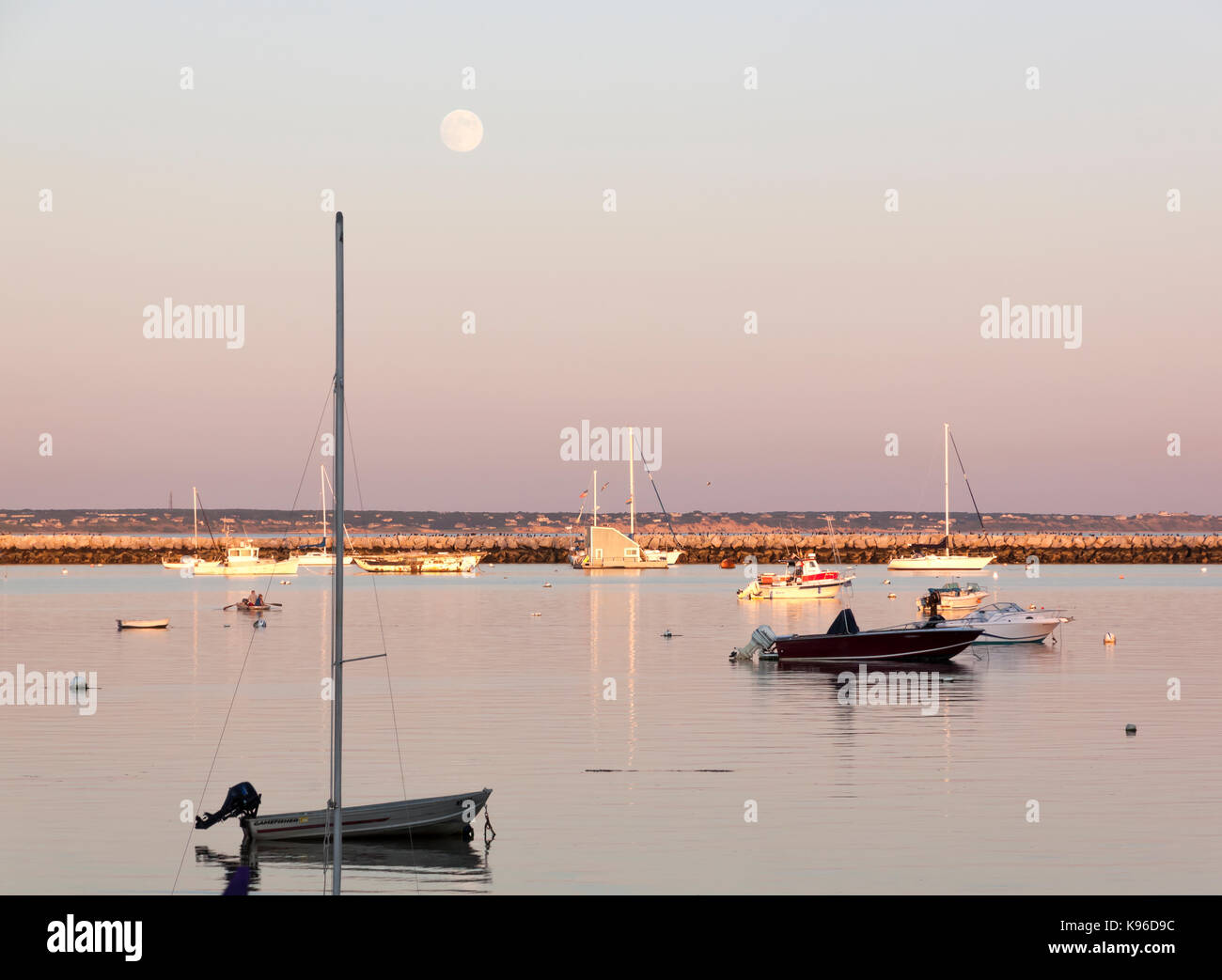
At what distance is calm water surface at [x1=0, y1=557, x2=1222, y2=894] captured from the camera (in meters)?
23.1

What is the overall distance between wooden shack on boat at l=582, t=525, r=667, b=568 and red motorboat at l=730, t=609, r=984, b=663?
12855 cm

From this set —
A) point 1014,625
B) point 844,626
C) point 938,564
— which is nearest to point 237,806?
point 844,626

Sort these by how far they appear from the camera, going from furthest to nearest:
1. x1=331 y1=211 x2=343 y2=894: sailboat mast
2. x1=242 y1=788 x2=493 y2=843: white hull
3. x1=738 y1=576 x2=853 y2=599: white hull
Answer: x1=738 y1=576 x2=853 y2=599: white hull → x1=242 y1=788 x2=493 y2=843: white hull → x1=331 y1=211 x2=343 y2=894: sailboat mast

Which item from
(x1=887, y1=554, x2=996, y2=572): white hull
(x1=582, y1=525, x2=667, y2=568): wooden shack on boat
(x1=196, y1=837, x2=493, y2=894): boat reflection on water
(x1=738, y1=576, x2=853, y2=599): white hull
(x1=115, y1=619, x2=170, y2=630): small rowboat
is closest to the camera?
(x1=196, y1=837, x2=493, y2=894): boat reflection on water

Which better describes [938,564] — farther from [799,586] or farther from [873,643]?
[873,643]

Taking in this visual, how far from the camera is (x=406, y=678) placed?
55125 mm

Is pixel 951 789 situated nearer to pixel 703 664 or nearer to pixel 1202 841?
pixel 1202 841

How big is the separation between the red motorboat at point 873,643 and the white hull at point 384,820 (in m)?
34.6

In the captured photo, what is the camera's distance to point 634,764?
111 ft

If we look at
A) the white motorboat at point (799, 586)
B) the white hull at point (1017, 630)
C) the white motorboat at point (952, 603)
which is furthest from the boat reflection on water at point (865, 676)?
the white motorboat at point (799, 586)

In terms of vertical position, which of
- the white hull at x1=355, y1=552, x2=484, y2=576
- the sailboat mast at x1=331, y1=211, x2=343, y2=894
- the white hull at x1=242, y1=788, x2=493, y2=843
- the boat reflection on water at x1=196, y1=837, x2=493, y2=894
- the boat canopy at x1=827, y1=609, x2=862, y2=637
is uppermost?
the sailboat mast at x1=331, y1=211, x2=343, y2=894

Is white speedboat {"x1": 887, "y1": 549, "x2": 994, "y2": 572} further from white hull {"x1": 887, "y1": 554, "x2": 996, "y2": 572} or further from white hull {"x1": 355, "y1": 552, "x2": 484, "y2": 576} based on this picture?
white hull {"x1": 355, "y1": 552, "x2": 484, "y2": 576}

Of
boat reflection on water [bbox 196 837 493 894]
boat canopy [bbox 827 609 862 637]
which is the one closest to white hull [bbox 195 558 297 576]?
boat canopy [bbox 827 609 862 637]
